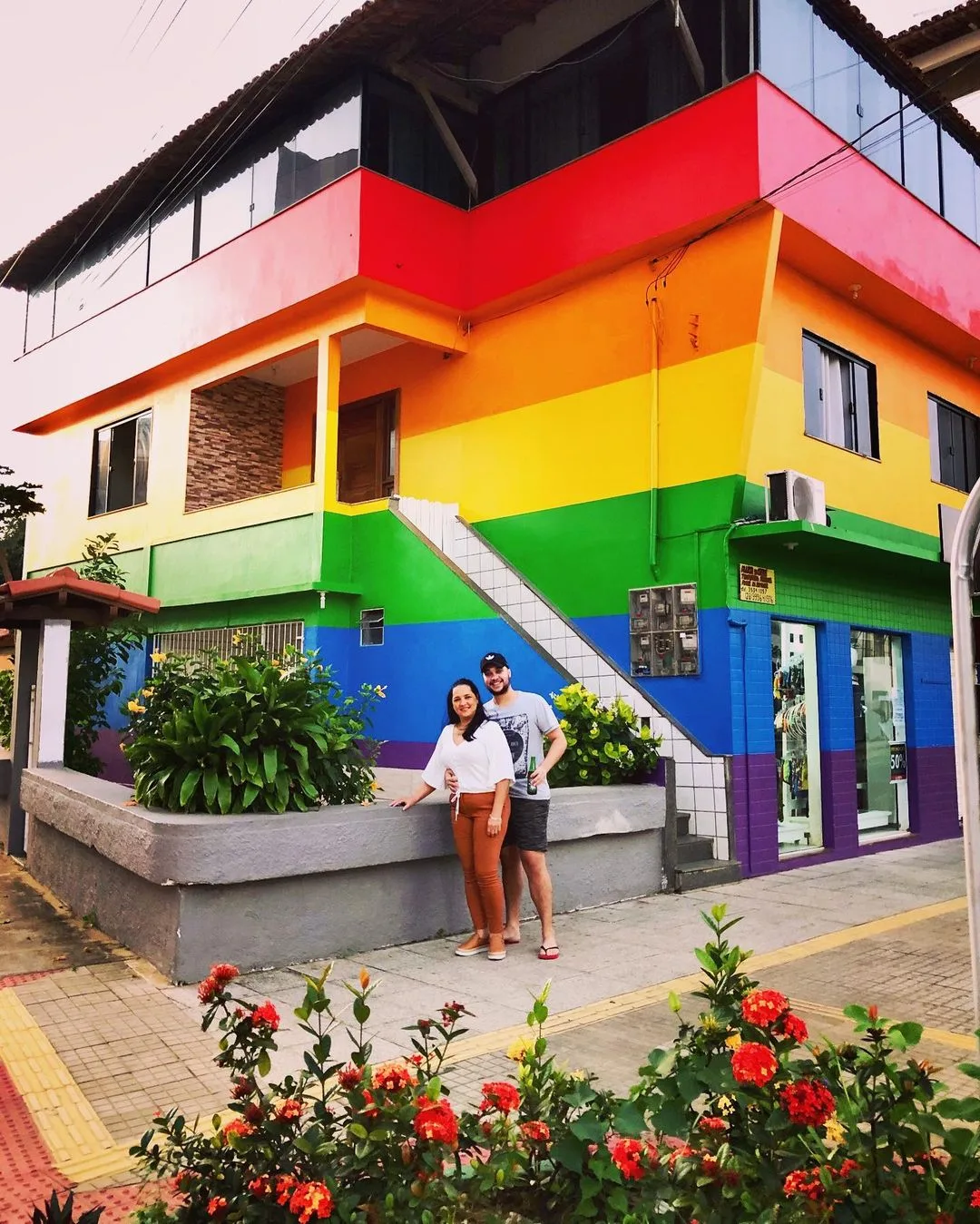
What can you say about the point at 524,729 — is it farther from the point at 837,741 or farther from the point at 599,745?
the point at 837,741

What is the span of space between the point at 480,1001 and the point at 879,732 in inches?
321

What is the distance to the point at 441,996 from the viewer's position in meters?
5.29

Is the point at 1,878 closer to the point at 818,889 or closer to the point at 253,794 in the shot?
the point at 253,794

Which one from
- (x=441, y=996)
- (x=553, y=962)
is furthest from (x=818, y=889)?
(x=441, y=996)

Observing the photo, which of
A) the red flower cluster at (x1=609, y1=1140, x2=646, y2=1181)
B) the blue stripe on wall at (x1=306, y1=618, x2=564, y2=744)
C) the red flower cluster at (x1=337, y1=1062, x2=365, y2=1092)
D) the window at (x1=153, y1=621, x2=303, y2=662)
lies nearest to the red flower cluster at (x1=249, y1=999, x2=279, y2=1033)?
the red flower cluster at (x1=337, y1=1062, x2=365, y2=1092)

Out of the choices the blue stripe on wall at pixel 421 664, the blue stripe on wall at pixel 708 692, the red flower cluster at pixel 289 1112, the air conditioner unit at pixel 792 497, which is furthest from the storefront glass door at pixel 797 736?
the red flower cluster at pixel 289 1112

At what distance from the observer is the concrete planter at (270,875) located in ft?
18.0

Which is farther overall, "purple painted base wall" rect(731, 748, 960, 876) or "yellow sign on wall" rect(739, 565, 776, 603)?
"yellow sign on wall" rect(739, 565, 776, 603)

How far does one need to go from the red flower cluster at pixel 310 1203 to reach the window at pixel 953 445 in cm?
1275

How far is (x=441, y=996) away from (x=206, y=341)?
412 inches

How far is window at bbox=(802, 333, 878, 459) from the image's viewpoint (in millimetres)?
10852

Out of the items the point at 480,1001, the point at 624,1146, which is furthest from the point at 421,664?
the point at 624,1146

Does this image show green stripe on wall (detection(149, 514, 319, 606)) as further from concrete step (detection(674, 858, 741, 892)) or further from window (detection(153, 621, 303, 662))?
concrete step (detection(674, 858, 741, 892))

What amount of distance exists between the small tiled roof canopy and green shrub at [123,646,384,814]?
238 cm
